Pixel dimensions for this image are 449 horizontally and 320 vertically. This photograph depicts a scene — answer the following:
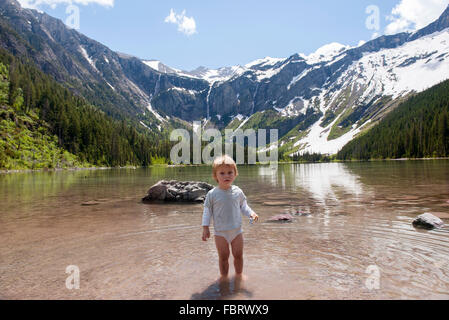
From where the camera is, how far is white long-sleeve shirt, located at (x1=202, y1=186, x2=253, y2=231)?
7.55 m

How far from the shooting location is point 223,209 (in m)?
7.61

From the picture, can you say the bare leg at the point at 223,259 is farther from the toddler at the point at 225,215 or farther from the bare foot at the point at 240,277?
the bare foot at the point at 240,277

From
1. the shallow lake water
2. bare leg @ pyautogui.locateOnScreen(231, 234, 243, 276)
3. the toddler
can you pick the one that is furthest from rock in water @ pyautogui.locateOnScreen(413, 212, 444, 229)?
bare leg @ pyautogui.locateOnScreen(231, 234, 243, 276)

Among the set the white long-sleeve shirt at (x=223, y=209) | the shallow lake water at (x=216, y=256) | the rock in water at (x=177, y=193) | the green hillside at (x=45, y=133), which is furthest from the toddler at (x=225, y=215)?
the green hillside at (x=45, y=133)

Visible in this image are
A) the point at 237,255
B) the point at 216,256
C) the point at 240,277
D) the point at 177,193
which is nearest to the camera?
the point at 240,277

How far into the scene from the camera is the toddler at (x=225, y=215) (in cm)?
741

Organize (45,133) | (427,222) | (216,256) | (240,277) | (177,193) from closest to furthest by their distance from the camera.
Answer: (240,277) → (216,256) → (427,222) → (177,193) → (45,133)

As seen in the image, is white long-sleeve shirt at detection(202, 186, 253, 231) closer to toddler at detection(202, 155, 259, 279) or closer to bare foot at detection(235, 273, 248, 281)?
toddler at detection(202, 155, 259, 279)

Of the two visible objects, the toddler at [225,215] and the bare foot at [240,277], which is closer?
the bare foot at [240,277]

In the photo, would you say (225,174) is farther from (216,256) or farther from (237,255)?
(216,256)

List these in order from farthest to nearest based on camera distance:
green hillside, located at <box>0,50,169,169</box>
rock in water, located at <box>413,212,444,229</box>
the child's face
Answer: green hillside, located at <box>0,50,169,169</box> → rock in water, located at <box>413,212,444,229</box> → the child's face

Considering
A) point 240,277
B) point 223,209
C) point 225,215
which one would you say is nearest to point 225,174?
point 223,209

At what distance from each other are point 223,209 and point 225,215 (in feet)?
0.52
